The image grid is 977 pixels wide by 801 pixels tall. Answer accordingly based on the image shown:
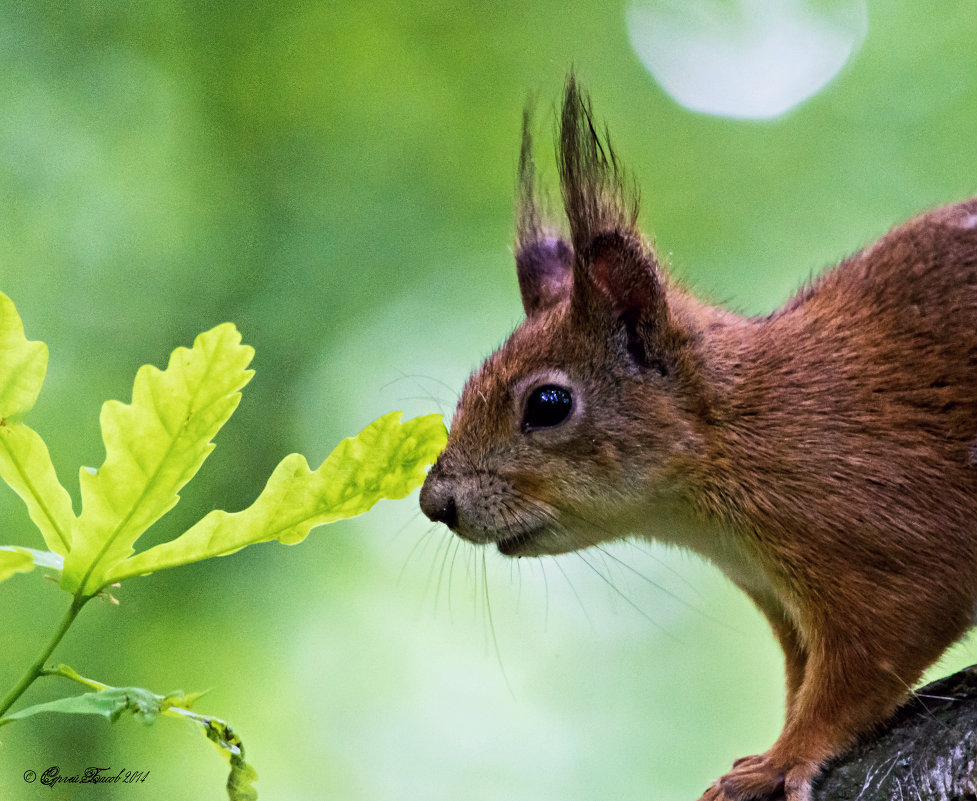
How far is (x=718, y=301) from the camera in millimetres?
2256

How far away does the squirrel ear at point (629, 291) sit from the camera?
5.99 ft

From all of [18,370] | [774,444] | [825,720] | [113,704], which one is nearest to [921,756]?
[825,720]

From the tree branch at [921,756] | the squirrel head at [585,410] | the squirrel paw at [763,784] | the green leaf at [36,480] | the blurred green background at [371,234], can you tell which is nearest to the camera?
the green leaf at [36,480]

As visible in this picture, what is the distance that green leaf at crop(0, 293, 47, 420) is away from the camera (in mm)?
703

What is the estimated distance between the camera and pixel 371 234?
3891 millimetres

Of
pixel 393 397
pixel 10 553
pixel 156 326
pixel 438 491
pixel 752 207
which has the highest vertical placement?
pixel 752 207

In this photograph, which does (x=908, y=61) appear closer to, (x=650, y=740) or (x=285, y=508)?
(x=650, y=740)

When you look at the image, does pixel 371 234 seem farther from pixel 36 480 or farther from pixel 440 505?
pixel 36 480

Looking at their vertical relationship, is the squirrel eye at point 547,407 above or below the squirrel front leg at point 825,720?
above

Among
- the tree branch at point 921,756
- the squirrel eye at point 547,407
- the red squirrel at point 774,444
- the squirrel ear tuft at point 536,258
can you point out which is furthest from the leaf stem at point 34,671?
the squirrel ear tuft at point 536,258

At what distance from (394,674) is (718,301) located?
205cm

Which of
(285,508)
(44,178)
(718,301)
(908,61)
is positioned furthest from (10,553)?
(908,61)

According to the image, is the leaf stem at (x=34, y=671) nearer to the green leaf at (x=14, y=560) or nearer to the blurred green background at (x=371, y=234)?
the green leaf at (x=14, y=560)

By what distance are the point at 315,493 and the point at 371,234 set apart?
320 centimetres
